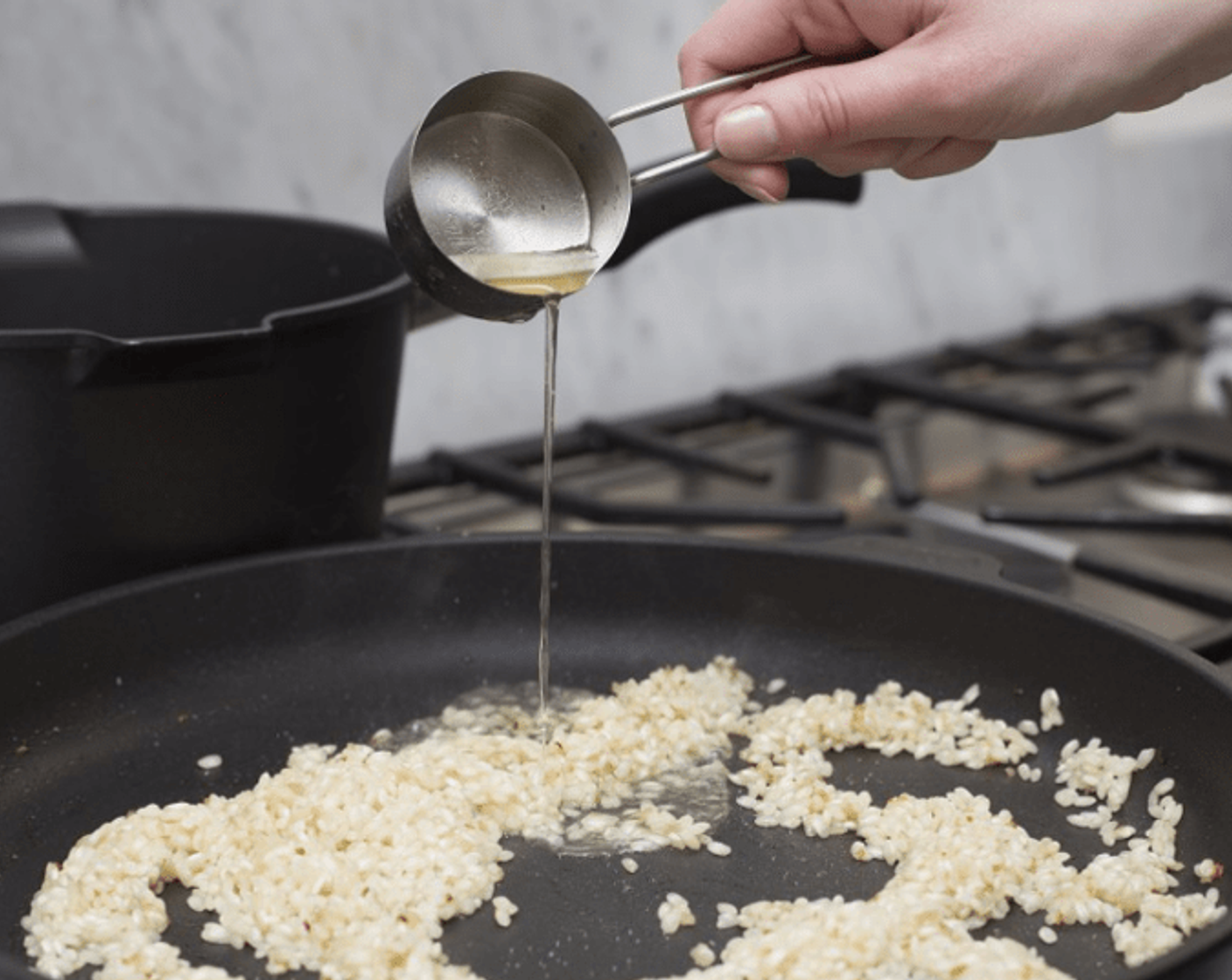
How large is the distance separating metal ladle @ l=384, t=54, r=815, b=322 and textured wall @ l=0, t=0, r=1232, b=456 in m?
0.47

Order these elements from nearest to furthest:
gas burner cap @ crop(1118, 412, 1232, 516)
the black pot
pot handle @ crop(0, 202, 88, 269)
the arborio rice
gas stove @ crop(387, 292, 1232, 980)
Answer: the arborio rice
the black pot
pot handle @ crop(0, 202, 88, 269)
gas stove @ crop(387, 292, 1232, 980)
gas burner cap @ crop(1118, 412, 1232, 516)

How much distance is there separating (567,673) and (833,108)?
1.45 ft

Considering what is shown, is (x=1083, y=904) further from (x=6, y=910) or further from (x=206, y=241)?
(x=206, y=241)

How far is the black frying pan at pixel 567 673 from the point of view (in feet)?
2.96

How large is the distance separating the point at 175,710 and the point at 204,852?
163mm

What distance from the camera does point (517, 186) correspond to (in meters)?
0.97

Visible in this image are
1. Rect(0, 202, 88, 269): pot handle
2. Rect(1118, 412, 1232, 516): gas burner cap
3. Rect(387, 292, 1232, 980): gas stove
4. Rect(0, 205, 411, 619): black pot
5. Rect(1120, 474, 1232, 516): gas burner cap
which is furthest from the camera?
Rect(1120, 474, 1232, 516): gas burner cap

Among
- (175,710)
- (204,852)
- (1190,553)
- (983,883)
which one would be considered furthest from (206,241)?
(1190,553)

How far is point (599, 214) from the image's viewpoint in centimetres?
99

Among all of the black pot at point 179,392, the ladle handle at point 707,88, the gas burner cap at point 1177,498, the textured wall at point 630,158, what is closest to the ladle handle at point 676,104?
the ladle handle at point 707,88

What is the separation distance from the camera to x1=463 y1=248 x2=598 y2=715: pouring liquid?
36.2 inches

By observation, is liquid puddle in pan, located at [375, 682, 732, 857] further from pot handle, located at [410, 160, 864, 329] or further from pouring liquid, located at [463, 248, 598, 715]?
pot handle, located at [410, 160, 864, 329]

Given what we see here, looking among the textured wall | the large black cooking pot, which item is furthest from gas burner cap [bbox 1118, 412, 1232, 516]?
the large black cooking pot

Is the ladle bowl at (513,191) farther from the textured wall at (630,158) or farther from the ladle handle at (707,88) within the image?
the textured wall at (630,158)
